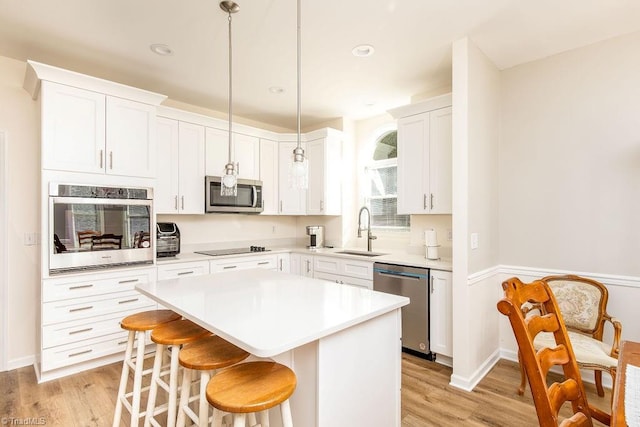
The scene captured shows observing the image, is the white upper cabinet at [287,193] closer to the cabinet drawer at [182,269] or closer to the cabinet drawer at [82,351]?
the cabinet drawer at [182,269]

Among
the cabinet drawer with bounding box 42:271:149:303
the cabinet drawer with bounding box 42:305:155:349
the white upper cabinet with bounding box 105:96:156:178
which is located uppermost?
the white upper cabinet with bounding box 105:96:156:178

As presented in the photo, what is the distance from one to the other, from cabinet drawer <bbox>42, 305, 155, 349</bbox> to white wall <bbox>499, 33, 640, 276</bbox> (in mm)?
3731

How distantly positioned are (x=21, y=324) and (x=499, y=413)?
4.01m

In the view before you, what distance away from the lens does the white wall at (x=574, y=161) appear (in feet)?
8.20

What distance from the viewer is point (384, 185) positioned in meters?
4.37

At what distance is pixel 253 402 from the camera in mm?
1151

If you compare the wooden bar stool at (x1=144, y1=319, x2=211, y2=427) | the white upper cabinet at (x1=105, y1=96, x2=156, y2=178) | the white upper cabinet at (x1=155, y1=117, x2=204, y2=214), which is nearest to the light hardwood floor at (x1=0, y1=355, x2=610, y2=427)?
the wooden bar stool at (x1=144, y1=319, x2=211, y2=427)

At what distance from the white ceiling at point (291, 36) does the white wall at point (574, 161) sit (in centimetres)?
23

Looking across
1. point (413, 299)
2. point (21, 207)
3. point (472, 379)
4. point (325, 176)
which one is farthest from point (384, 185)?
point (21, 207)

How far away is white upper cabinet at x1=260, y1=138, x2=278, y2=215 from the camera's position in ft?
14.2

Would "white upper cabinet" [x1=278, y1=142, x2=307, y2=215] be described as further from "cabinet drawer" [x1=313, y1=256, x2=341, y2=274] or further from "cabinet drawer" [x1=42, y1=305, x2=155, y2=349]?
"cabinet drawer" [x1=42, y1=305, x2=155, y2=349]

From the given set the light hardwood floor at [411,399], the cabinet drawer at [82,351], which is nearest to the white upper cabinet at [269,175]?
the cabinet drawer at [82,351]

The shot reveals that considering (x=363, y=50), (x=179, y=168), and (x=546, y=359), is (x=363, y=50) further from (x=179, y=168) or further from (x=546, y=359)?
(x=546, y=359)

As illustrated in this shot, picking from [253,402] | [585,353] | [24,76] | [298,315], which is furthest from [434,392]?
[24,76]
